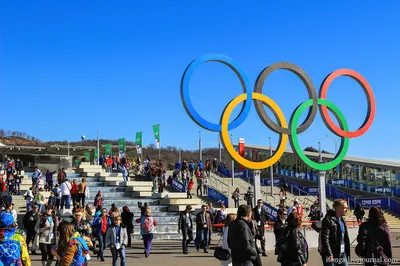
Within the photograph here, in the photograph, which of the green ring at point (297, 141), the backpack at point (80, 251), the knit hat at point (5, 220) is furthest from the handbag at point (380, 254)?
the green ring at point (297, 141)

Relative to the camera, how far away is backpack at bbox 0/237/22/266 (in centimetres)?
715

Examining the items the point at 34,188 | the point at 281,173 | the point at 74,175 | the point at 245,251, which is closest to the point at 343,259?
the point at 245,251

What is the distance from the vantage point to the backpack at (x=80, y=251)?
275 inches

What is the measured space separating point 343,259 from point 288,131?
46.4 feet

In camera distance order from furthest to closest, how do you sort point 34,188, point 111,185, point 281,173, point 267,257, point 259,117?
1. point 281,173
2. point 111,185
3. point 34,188
4. point 259,117
5. point 267,257

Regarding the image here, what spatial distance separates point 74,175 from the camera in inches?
1287

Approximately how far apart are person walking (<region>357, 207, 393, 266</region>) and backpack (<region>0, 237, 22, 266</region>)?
4954 mm

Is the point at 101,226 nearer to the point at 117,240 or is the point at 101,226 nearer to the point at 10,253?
the point at 117,240

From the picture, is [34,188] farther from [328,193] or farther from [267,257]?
[328,193]

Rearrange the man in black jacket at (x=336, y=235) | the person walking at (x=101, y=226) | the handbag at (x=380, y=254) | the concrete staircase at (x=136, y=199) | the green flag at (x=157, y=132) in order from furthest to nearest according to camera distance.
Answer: the green flag at (x=157, y=132) < the concrete staircase at (x=136, y=199) < the person walking at (x=101, y=226) < the handbag at (x=380, y=254) < the man in black jacket at (x=336, y=235)

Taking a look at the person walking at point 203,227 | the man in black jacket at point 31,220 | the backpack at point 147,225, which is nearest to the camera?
the backpack at point 147,225

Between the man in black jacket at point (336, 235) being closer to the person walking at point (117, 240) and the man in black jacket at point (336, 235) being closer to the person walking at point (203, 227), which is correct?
the person walking at point (117, 240)

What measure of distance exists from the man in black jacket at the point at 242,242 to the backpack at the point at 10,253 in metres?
2.82

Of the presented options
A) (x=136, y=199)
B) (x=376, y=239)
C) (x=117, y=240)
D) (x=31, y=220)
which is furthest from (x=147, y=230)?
(x=136, y=199)
